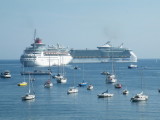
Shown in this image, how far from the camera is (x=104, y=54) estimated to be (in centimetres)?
18475

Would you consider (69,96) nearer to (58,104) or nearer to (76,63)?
(58,104)

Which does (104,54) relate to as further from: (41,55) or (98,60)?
(41,55)

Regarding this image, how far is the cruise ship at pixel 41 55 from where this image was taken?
140 meters

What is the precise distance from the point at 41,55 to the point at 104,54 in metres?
47.4

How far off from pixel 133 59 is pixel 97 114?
470ft

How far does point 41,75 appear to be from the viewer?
4107 inches

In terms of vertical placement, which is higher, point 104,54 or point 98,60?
point 104,54

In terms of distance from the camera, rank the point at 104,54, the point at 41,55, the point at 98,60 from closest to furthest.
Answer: the point at 41,55
the point at 104,54
the point at 98,60

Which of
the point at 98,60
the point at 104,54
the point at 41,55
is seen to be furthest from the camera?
the point at 98,60

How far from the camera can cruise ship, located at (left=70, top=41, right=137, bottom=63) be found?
594 ft

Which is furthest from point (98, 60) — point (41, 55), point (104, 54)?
point (41, 55)

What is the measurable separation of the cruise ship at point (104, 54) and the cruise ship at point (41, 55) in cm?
2418

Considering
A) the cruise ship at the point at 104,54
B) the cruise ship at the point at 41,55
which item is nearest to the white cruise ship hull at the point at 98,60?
the cruise ship at the point at 104,54

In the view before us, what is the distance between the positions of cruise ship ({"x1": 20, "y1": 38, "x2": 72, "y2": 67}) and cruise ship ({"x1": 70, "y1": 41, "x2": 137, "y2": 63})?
2418 centimetres
